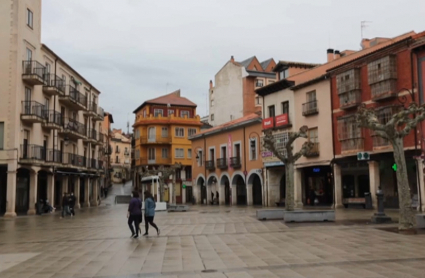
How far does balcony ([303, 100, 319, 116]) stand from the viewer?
111 ft

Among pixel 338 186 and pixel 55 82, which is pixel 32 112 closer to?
pixel 55 82

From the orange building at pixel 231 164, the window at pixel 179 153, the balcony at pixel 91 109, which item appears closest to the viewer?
the orange building at pixel 231 164

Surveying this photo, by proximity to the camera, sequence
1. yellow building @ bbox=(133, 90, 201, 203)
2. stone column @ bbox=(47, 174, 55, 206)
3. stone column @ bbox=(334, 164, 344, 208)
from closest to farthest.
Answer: stone column @ bbox=(334, 164, 344, 208)
stone column @ bbox=(47, 174, 55, 206)
yellow building @ bbox=(133, 90, 201, 203)

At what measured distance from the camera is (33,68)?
3397 cm

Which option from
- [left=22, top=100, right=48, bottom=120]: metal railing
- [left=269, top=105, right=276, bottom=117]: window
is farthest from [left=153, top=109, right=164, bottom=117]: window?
[left=22, top=100, right=48, bottom=120]: metal railing

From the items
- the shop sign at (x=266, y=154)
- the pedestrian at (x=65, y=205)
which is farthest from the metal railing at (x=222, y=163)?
the pedestrian at (x=65, y=205)

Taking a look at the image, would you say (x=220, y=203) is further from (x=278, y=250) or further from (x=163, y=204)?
(x=278, y=250)

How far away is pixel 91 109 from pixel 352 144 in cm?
3018

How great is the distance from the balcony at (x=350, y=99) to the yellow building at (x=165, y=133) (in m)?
38.2

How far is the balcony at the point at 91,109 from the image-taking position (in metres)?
48.7

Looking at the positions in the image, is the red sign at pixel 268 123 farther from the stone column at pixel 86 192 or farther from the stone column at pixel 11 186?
the stone column at pixel 86 192

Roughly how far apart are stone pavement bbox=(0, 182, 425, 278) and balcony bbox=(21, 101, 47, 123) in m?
18.4

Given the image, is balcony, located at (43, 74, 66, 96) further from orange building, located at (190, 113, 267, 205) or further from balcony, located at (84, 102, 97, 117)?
orange building, located at (190, 113, 267, 205)

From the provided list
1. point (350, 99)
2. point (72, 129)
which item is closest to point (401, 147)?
point (350, 99)
